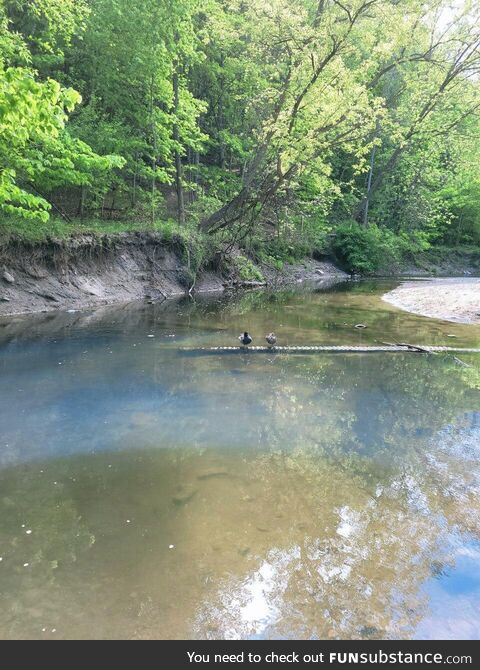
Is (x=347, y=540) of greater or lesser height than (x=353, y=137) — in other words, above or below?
below

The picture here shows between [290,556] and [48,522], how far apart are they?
1.90 metres

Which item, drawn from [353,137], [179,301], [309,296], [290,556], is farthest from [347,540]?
[353,137]

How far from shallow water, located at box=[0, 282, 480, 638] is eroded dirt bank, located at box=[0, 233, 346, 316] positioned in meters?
6.15

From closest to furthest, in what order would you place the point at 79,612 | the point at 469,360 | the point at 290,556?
the point at 79,612, the point at 290,556, the point at 469,360

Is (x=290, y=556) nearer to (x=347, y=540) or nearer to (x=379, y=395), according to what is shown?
(x=347, y=540)

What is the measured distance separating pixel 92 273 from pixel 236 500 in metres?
13.6

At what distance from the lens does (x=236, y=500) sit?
12.8 ft

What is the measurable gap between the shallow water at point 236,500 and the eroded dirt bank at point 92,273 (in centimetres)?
615

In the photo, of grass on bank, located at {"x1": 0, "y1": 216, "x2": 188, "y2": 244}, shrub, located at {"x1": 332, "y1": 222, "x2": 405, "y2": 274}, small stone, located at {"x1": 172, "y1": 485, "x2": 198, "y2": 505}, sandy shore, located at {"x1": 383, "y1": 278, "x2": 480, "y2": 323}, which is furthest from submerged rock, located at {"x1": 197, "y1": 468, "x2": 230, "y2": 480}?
shrub, located at {"x1": 332, "y1": 222, "x2": 405, "y2": 274}

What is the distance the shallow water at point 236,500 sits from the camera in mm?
2742

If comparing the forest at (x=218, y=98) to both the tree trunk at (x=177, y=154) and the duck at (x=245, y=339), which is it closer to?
the tree trunk at (x=177, y=154)

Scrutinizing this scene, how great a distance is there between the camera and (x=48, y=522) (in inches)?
140

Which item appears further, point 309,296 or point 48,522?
point 309,296
